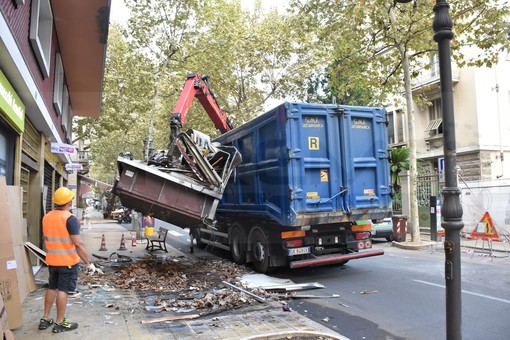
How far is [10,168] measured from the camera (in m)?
7.02

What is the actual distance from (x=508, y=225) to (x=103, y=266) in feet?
38.4

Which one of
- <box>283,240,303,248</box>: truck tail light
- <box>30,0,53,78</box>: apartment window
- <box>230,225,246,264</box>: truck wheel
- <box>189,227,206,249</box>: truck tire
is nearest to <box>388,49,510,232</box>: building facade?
<box>189,227,206,249</box>: truck tire

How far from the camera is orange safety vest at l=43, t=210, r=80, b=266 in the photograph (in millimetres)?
5027

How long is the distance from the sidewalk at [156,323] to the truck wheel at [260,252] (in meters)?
2.32

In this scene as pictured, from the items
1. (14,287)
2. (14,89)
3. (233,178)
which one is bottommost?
(14,287)

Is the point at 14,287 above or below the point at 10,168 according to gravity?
below

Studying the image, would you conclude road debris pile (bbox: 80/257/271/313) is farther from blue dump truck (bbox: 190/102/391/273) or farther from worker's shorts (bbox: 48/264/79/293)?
worker's shorts (bbox: 48/264/79/293)

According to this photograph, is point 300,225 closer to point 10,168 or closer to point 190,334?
point 190,334

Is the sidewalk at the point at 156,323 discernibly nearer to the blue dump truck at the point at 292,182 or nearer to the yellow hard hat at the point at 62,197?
the yellow hard hat at the point at 62,197

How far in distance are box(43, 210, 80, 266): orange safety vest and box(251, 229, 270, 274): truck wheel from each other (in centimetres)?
443

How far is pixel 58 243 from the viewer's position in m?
5.04

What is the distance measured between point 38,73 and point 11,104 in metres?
2.57

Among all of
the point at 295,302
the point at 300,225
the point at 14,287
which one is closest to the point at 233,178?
the point at 300,225

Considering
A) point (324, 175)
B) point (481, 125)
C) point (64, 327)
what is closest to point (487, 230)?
point (324, 175)
